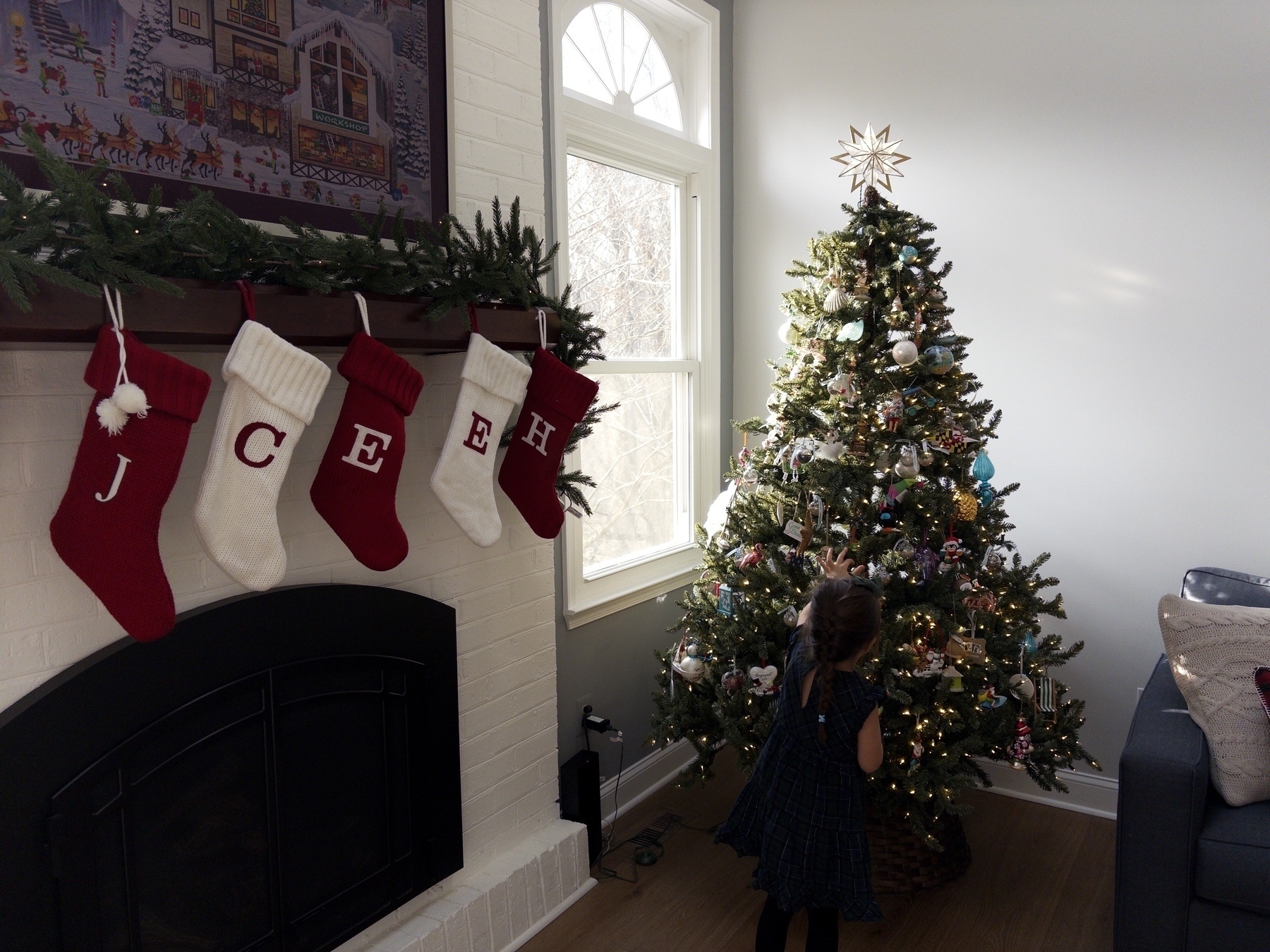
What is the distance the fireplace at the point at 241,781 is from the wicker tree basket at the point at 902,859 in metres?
1.16

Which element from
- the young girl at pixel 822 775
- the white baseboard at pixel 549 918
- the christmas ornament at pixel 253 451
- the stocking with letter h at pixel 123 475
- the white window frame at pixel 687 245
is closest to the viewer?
the stocking with letter h at pixel 123 475

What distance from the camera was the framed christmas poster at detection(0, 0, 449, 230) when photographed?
1.42 metres

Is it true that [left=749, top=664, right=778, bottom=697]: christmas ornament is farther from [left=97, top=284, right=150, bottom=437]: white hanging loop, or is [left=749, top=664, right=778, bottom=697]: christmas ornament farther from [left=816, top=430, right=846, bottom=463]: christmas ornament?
[left=97, top=284, right=150, bottom=437]: white hanging loop

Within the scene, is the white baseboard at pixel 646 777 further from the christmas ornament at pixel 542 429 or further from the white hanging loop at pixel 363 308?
the white hanging loop at pixel 363 308

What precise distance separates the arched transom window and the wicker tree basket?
7.70 ft

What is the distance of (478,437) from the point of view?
1933 millimetres

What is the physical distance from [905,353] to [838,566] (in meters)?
0.59

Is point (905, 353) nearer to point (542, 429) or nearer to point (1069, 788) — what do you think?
point (542, 429)

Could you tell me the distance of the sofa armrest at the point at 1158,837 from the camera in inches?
80.4

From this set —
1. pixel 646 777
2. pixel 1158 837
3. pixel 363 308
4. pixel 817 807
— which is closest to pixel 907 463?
pixel 817 807

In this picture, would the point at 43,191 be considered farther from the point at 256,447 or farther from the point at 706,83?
the point at 706,83

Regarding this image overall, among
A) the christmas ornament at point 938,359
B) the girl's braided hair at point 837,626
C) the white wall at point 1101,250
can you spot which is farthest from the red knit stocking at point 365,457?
the white wall at point 1101,250

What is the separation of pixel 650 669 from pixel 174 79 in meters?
2.31

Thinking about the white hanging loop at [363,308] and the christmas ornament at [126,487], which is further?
the white hanging loop at [363,308]
